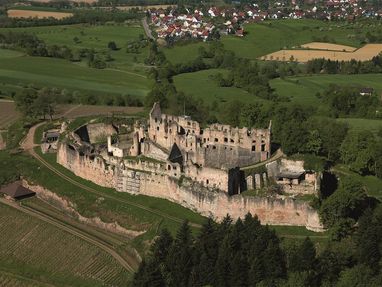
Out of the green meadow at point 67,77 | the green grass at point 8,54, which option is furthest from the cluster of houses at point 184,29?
the green grass at point 8,54

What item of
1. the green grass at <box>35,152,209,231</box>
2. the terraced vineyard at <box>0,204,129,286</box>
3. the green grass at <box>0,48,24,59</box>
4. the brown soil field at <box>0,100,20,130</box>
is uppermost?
the green grass at <box>35,152,209,231</box>

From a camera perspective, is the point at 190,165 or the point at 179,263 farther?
the point at 190,165

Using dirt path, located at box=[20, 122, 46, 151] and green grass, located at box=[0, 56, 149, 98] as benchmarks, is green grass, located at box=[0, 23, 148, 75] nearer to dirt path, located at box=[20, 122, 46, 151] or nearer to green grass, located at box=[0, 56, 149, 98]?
green grass, located at box=[0, 56, 149, 98]

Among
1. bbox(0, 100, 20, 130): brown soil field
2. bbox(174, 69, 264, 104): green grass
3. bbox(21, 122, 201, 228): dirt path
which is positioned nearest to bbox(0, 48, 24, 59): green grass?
bbox(0, 100, 20, 130): brown soil field

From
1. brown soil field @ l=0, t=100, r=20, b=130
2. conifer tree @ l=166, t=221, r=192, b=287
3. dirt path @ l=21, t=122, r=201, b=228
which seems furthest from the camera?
brown soil field @ l=0, t=100, r=20, b=130

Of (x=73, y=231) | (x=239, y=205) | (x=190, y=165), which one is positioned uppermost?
(x=190, y=165)

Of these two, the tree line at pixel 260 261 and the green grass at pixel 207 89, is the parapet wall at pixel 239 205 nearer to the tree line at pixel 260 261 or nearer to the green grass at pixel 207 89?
the tree line at pixel 260 261

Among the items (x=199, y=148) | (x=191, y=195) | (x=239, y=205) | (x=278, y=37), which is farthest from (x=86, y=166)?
(x=278, y=37)

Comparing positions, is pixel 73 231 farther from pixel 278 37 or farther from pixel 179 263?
pixel 278 37
